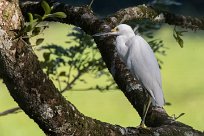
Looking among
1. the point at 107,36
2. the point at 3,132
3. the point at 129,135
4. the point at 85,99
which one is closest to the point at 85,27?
the point at 107,36

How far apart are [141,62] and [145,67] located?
0.06 ft

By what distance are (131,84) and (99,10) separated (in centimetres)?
414

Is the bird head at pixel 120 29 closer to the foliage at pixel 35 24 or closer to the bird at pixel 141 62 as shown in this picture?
the bird at pixel 141 62

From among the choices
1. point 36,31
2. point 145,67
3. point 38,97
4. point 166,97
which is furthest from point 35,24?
point 166,97

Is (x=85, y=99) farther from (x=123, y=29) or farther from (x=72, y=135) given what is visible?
(x=72, y=135)

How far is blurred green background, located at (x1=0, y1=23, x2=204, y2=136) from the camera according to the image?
13.5ft

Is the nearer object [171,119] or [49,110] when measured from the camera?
[49,110]

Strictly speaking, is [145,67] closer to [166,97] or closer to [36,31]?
[36,31]

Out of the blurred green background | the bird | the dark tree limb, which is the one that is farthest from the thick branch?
the blurred green background

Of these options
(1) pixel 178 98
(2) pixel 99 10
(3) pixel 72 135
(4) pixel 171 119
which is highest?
(3) pixel 72 135

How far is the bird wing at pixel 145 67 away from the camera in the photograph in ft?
4.49

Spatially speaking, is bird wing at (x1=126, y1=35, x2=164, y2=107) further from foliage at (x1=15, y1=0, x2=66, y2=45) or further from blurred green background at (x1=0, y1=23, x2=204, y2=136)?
blurred green background at (x1=0, y1=23, x2=204, y2=136)

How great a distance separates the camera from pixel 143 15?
1.63 m

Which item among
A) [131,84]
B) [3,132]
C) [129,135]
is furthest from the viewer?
[3,132]
